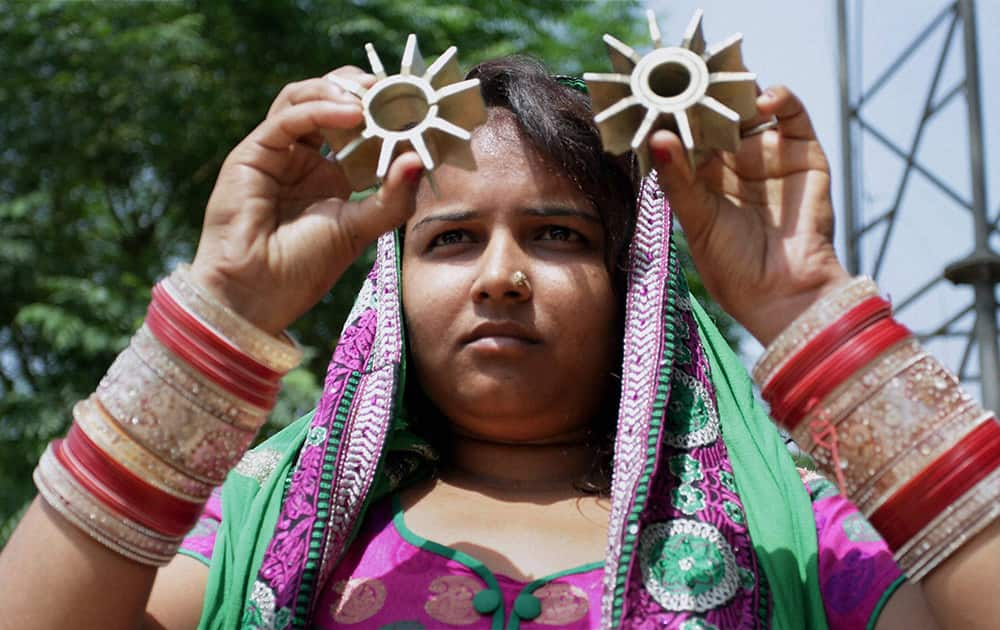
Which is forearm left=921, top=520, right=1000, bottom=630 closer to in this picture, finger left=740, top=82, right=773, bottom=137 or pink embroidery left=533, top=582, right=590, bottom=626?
pink embroidery left=533, top=582, right=590, bottom=626

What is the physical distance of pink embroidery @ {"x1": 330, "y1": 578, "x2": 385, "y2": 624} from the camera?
6.75 ft

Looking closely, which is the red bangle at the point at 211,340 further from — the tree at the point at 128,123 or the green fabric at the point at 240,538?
the tree at the point at 128,123

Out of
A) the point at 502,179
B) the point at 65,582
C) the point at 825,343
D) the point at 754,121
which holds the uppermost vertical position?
the point at 502,179

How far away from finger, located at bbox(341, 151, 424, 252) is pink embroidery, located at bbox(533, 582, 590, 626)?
0.63 m

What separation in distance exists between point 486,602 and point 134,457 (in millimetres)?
593

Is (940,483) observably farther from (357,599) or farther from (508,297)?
(357,599)

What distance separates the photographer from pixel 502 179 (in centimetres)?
228

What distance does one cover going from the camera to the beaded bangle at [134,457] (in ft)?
6.00

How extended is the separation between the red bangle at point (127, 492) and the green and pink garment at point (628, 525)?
0.27 metres

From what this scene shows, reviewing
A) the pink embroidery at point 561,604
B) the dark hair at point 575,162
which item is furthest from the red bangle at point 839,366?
the dark hair at point 575,162

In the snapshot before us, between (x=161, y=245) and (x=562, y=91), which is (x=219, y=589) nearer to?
(x=562, y=91)

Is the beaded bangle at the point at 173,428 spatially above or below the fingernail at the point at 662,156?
below

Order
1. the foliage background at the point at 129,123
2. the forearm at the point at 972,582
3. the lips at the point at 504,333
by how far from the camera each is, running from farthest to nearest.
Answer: the foliage background at the point at 129,123, the lips at the point at 504,333, the forearm at the point at 972,582

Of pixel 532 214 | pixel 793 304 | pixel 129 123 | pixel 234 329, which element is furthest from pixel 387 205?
pixel 129 123
